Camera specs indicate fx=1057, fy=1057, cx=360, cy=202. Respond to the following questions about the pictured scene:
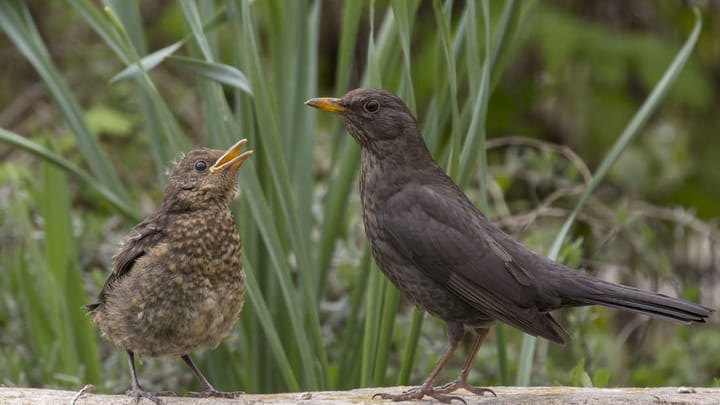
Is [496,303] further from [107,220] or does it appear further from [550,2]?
[550,2]

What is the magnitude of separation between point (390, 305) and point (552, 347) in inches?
95.0

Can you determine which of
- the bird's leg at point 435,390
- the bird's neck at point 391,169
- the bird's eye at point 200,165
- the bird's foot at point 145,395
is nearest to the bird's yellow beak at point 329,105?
the bird's neck at point 391,169

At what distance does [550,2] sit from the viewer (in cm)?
728

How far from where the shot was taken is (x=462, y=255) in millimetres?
3375

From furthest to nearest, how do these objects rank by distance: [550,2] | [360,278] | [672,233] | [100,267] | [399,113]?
[550,2] < [672,233] < [100,267] < [360,278] < [399,113]

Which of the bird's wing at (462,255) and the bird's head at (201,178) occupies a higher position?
the bird's head at (201,178)

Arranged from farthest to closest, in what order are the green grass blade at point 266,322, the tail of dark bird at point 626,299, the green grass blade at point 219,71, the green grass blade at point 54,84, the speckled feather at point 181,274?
the green grass blade at point 54,84, the green grass blade at point 266,322, the green grass blade at point 219,71, the speckled feather at point 181,274, the tail of dark bird at point 626,299

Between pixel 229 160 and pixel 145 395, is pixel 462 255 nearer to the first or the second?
pixel 229 160

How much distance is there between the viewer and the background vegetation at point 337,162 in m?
3.71

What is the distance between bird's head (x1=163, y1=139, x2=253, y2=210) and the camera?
3.39 m

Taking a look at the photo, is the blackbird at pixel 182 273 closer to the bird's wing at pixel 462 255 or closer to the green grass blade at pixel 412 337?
the bird's wing at pixel 462 255

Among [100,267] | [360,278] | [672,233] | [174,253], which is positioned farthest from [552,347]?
[174,253]

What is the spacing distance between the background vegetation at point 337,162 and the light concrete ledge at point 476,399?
341 mm

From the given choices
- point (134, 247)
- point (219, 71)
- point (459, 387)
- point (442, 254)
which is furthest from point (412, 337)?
point (219, 71)
